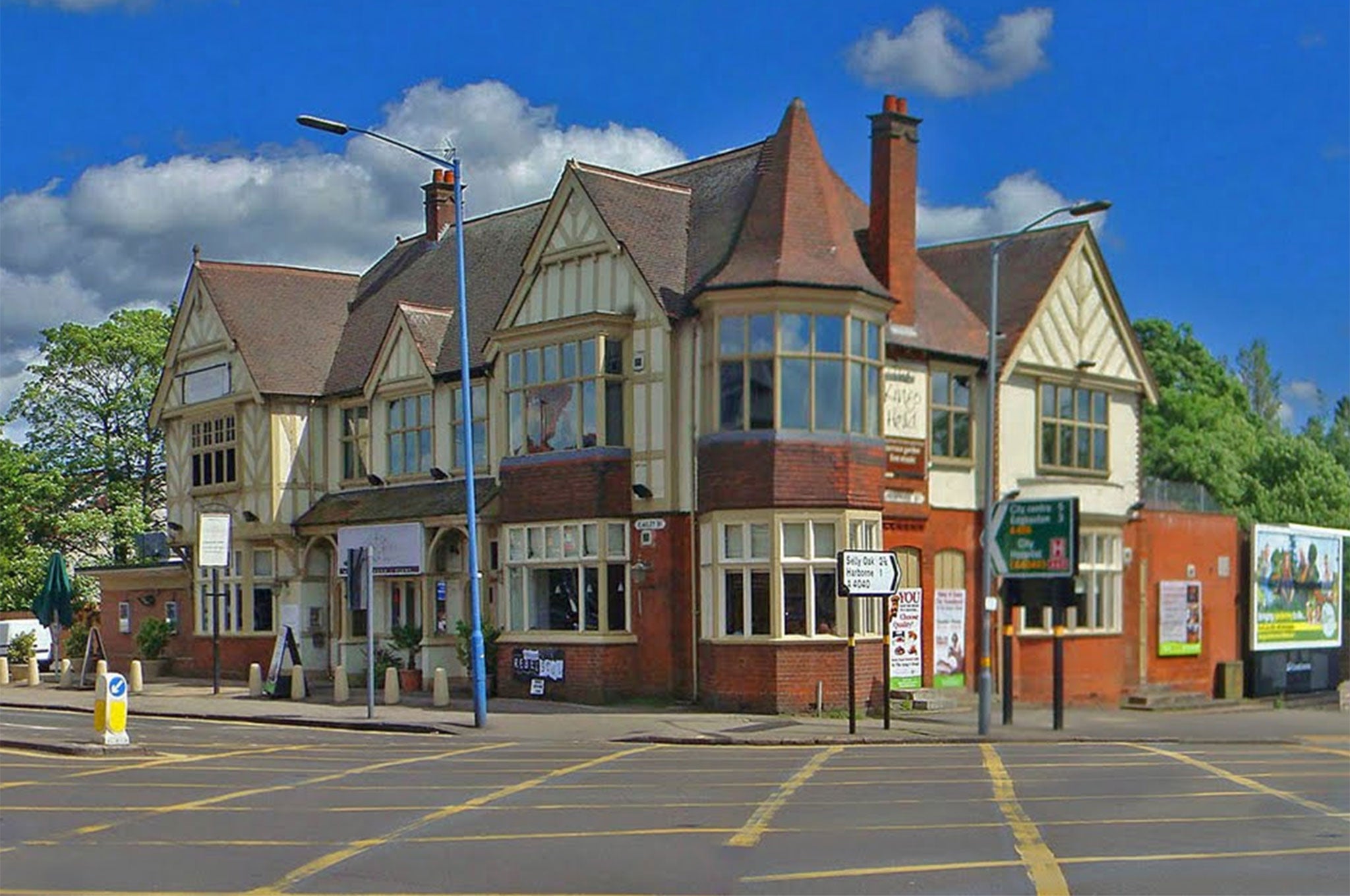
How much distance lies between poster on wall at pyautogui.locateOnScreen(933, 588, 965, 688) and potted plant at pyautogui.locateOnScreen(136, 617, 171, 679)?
2099 cm

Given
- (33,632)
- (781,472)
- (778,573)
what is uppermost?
(781,472)

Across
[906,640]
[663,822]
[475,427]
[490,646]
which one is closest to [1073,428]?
[906,640]

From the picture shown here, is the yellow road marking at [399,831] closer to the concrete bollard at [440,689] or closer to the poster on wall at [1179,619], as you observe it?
the concrete bollard at [440,689]

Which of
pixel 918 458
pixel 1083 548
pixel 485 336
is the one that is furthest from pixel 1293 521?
pixel 485 336

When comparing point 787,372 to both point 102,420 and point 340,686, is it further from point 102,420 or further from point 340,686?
point 102,420

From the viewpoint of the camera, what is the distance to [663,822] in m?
14.6

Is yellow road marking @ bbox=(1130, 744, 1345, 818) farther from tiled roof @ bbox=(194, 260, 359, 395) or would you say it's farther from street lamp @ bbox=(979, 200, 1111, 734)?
tiled roof @ bbox=(194, 260, 359, 395)

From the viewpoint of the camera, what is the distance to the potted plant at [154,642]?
4250cm

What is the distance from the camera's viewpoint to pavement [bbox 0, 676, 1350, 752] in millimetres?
25562

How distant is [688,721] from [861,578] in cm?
405

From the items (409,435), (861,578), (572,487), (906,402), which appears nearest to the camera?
(861,578)

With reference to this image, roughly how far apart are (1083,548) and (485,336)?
45.2ft

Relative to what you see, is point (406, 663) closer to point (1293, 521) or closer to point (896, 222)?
point (896, 222)

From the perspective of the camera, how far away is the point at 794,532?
29.2 metres
